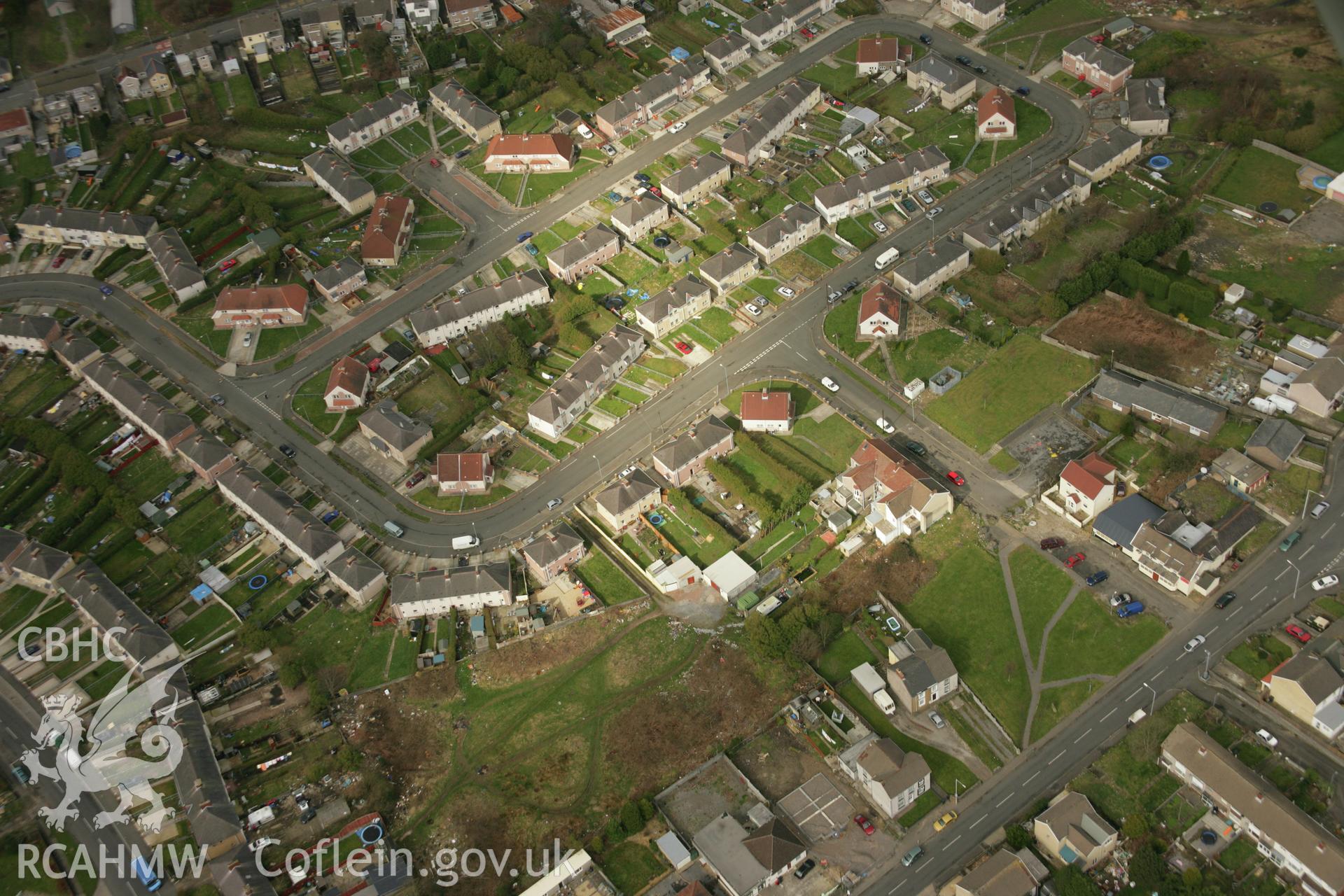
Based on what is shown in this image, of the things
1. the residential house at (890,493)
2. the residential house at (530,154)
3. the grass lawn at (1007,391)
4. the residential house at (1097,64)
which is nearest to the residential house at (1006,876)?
the residential house at (890,493)

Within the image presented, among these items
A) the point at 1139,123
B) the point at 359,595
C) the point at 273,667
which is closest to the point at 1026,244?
the point at 1139,123

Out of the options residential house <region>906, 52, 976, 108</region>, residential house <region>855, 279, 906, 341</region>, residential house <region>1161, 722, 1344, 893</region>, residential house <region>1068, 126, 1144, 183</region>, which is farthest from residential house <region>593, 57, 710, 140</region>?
residential house <region>1161, 722, 1344, 893</region>

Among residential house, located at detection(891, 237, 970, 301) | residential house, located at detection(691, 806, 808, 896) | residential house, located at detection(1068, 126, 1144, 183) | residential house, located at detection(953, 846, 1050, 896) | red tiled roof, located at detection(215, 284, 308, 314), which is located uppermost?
residential house, located at detection(1068, 126, 1144, 183)

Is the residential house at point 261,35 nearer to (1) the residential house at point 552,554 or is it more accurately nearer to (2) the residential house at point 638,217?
(2) the residential house at point 638,217

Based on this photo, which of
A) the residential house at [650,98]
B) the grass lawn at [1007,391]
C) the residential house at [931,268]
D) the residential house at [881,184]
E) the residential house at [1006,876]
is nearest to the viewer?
Answer: the residential house at [1006,876]

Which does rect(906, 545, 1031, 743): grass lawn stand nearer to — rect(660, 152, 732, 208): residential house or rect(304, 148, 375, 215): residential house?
rect(660, 152, 732, 208): residential house

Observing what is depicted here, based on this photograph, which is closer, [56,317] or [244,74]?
[56,317]

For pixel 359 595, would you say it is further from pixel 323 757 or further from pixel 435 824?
pixel 435 824
